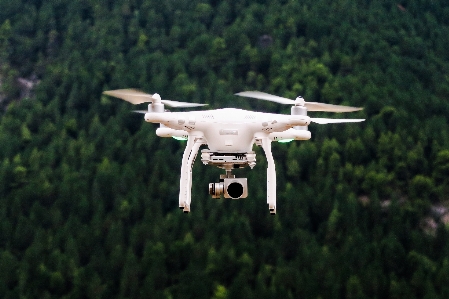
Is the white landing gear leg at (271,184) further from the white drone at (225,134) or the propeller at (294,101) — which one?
the propeller at (294,101)

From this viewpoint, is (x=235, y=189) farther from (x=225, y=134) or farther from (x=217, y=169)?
(x=217, y=169)

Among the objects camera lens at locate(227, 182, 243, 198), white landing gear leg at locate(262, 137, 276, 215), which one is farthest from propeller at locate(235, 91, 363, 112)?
camera lens at locate(227, 182, 243, 198)

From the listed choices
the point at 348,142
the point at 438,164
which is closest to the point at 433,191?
the point at 438,164

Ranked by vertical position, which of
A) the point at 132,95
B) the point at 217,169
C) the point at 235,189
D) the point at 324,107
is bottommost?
the point at 235,189

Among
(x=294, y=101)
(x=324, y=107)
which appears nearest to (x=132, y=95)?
(x=294, y=101)

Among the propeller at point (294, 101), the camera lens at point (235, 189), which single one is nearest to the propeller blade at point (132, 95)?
the propeller at point (294, 101)

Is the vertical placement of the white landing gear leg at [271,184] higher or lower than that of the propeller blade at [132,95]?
lower

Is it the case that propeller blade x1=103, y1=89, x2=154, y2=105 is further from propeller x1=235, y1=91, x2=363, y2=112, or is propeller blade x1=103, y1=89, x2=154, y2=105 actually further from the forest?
the forest

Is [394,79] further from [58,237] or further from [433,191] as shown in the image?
[58,237]
